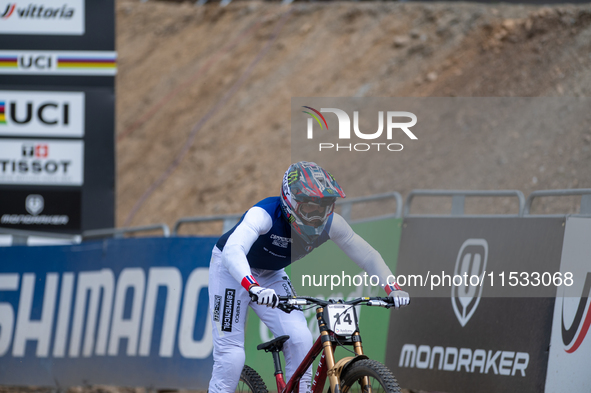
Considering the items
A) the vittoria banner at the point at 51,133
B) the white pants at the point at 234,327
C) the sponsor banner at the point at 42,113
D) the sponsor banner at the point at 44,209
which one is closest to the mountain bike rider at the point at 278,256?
the white pants at the point at 234,327

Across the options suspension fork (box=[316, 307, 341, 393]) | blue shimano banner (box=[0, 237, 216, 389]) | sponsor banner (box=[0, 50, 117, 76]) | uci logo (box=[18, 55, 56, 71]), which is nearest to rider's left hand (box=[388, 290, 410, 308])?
suspension fork (box=[316, 307, 341, 393])

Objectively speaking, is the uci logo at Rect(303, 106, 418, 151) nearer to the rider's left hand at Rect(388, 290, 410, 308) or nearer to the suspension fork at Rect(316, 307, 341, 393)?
the rider's left hand at Rect(388, 290, 410, 308)

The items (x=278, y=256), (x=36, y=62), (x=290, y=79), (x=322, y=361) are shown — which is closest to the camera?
(x=322, y=361)

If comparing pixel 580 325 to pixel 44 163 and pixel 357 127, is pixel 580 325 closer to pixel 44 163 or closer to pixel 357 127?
pixel 357 127

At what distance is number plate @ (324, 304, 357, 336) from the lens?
4383 mm

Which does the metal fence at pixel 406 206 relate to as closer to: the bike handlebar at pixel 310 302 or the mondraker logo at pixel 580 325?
the mondraker logo at pixel 580 325

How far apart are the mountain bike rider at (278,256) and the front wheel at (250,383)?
155 mm

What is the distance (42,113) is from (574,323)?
8305 millimetres

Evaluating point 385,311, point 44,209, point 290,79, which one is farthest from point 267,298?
point 290,79

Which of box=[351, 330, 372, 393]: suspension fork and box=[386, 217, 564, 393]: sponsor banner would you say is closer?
box=[351, 330, 372, 393]: suspension fork

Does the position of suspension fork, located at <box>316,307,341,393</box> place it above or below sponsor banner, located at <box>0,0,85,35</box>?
below

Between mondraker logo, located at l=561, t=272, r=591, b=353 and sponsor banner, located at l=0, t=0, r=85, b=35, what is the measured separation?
8.04m

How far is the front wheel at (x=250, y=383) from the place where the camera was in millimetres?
5250

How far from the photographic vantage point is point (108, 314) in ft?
28.2
